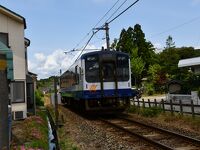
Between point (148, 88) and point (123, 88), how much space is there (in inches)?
1397

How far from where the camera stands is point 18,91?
24.4 meters

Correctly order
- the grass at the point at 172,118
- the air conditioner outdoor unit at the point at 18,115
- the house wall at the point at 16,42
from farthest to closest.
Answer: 1. the house wall at the point at 16,42
2. the air conditioner outdoor unit at the point at 18,115
3. the grass at the point at 172,118

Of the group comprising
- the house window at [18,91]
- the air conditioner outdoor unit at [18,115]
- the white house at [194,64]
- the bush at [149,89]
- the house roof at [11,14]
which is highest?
the house roof at [11,14]

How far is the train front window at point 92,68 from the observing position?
2308 centimetres

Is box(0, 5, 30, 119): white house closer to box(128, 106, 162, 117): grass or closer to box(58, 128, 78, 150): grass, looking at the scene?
box(58, 128, 78, 150): grass

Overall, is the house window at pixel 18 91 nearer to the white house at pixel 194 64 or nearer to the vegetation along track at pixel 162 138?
the vegetation along track at pixel 162 138

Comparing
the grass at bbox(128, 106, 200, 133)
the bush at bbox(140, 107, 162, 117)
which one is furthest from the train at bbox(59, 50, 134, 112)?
the grass at bbox(128, 106, 200, 133)

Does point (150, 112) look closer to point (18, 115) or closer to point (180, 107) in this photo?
point (180, 107)

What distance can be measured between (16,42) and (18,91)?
273 centimetres

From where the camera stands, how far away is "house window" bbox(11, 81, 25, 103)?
24.1 meters

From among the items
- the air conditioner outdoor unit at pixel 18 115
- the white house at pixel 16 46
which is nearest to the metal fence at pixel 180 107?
the air conditioner outdoor unit at pixel 18 115

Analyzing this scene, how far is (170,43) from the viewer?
95500 millimetres

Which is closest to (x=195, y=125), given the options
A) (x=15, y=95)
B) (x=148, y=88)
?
(x=15, y=95)

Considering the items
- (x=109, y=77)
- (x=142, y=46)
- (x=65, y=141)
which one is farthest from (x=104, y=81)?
(x=142, y=46)
